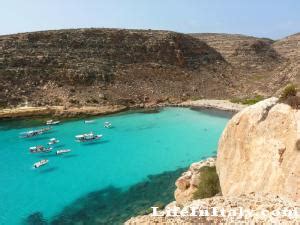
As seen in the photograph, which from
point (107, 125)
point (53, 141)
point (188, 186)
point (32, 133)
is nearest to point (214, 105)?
point (107, 125)

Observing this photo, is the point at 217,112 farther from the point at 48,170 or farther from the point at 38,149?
the point at 48,170

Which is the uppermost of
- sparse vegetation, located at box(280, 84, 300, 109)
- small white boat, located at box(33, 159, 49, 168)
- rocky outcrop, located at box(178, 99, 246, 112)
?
sparse vegetation, located at box(280, 84, 300, 109)

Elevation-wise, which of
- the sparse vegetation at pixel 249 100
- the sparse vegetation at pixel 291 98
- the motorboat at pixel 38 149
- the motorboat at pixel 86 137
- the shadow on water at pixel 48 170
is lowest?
the shadow on water at pixel 48 170

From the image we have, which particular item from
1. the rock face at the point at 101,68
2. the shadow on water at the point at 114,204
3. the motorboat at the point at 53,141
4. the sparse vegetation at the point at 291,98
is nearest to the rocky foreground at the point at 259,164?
the sparse vegetation at the point at 291,98

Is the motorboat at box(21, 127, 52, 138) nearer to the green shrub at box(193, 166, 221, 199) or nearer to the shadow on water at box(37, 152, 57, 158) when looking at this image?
the shadow on water at box(37, 152, 57, 158)

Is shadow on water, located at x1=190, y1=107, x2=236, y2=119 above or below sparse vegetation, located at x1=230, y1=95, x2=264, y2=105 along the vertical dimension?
below

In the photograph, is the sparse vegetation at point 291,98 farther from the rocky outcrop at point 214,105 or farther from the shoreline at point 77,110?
the rocky outcrop at point 214,105

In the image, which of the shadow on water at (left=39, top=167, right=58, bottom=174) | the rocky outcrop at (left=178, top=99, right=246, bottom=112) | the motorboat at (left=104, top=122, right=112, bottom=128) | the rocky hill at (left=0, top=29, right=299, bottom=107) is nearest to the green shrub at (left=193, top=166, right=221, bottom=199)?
the shadow on water at (left=39, top=167, right=58, bottom=174)
